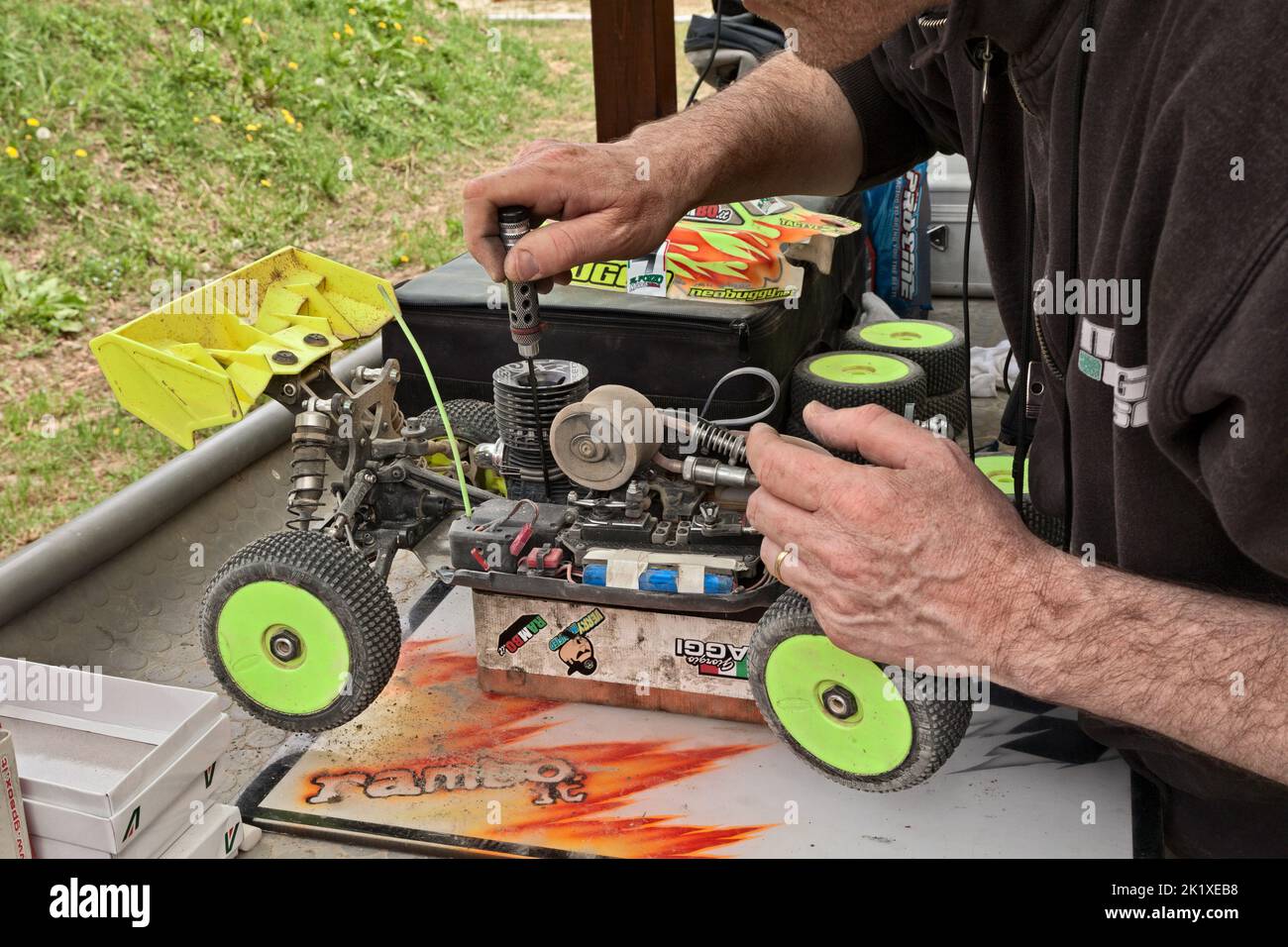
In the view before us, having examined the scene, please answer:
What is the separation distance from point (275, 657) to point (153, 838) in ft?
0.85

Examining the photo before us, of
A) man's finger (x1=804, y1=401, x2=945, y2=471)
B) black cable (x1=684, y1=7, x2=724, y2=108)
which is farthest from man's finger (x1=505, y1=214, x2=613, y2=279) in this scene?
black cable (x1=684, y1=7, x2=724, y2=108)

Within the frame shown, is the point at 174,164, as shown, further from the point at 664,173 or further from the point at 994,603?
the point at 994,603

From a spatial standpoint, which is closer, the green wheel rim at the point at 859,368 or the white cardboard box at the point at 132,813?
the white cardboard box at the point at 132,813

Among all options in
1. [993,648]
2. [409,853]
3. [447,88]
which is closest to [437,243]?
[447,88]

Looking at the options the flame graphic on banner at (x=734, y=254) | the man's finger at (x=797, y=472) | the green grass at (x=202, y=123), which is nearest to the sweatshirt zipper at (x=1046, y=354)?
the man's finger at (x=797, y=472)

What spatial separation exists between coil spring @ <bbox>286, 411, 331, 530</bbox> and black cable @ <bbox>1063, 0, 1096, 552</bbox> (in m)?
0.86

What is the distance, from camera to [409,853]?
1271mm

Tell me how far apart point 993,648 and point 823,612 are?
16 cm

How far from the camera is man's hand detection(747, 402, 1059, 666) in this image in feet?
3.14

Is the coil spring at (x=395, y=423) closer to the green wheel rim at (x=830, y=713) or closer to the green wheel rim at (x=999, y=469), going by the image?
the green wheel rim at (x=830, y=713)

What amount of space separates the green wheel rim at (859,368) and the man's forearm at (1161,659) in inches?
42.3

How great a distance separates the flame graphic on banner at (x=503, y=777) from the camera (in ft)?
4.18

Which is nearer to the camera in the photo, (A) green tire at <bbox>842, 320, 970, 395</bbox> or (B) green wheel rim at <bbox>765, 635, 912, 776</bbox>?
(B) green wheel rim at <bbox>765, 635, 912, 776</bbox>

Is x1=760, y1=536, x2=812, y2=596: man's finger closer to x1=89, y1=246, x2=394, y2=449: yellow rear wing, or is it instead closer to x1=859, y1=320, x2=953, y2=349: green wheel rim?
x1=89, y1=246, x2=394, y2=449: yellow rear wing
